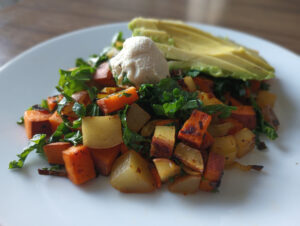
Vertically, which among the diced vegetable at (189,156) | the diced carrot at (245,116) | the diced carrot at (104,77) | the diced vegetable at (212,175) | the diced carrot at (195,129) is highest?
the diced carrot at (104,77)

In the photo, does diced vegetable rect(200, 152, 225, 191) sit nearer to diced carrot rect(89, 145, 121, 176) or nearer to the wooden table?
diced carrot rect(89, 145, 121, 176)

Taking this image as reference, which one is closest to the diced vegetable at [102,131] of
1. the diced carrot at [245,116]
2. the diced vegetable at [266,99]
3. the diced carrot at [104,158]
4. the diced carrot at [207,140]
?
the diced carrot at [104,158]

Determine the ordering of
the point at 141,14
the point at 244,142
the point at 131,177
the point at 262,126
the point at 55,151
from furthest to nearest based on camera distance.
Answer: the point at 141,14, the point at 262,126, the point at 244,142, the point at 55,151, the point at 131,177

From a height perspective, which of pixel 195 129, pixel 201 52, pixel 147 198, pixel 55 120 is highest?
pixel 201 52

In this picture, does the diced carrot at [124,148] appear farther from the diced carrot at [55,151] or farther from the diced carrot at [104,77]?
the diced carrot at [104,77]

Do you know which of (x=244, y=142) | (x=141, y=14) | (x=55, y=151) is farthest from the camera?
(x=141, y=14)

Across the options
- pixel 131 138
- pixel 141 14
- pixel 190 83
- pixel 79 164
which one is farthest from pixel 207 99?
pixel 141 14

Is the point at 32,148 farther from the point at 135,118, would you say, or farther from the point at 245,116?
the point at 245,116
